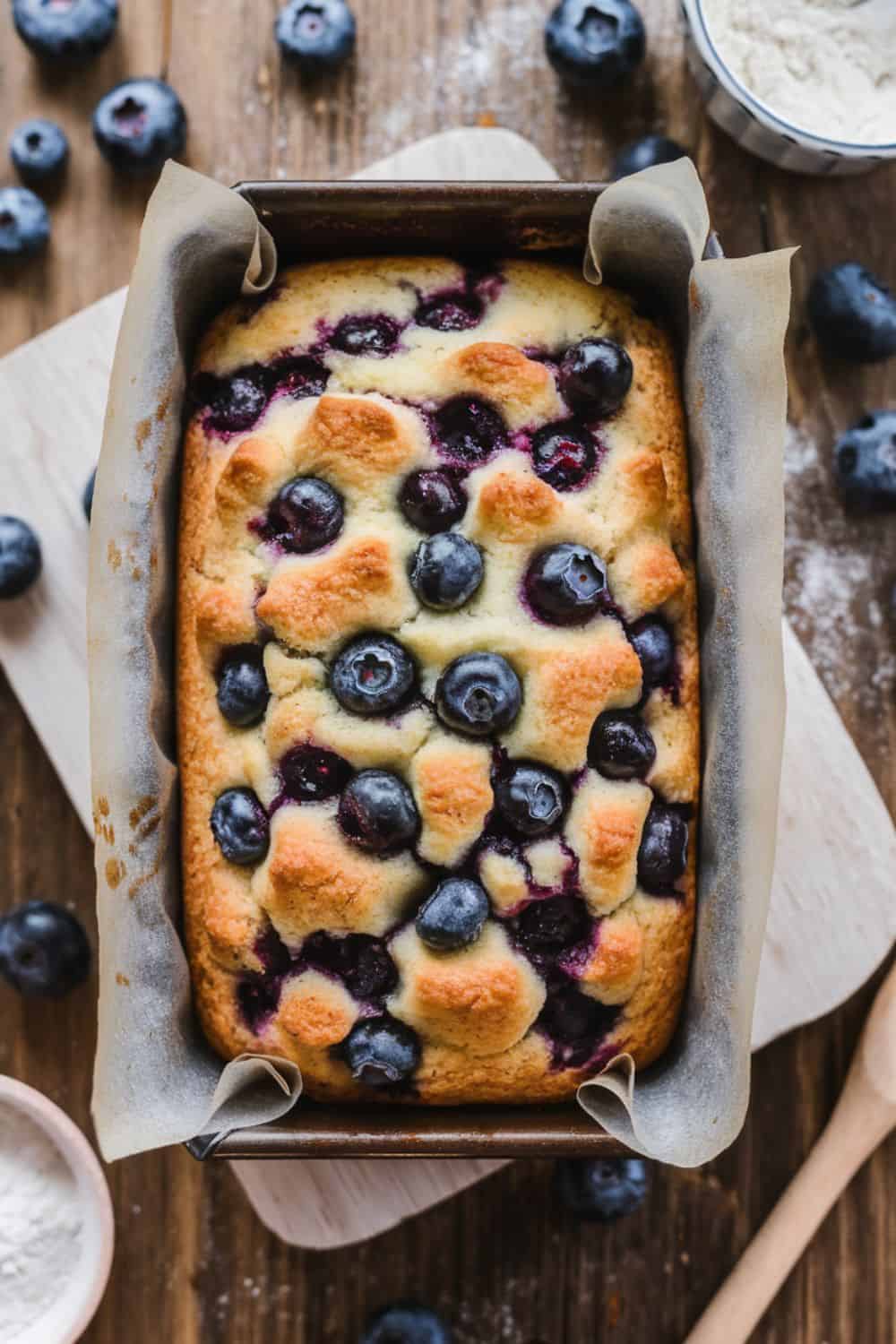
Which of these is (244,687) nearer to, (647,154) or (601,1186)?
(601,1186)

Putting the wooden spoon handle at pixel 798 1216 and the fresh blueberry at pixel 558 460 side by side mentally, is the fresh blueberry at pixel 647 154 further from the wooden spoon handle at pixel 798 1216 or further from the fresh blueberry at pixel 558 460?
the wooden spoon handle at pixel 798 1216

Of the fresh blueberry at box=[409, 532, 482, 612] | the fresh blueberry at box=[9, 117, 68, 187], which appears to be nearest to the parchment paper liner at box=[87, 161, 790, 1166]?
the fresh blueberry at box=[409, 532, 482, 612]

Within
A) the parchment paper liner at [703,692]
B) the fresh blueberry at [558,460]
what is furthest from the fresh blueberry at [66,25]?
the fresh blueberry at [558,460]

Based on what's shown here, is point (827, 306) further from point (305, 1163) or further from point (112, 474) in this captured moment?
point (305, 1163)

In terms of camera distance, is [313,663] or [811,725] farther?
[811,725]

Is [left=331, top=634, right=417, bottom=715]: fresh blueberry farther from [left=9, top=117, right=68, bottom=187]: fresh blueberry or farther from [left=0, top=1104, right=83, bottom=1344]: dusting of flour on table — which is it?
[left=9, top=117, right=68, bottom=187]: fresh blueberry

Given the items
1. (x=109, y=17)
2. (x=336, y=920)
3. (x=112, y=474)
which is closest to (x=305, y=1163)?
(x=336, y=920)
